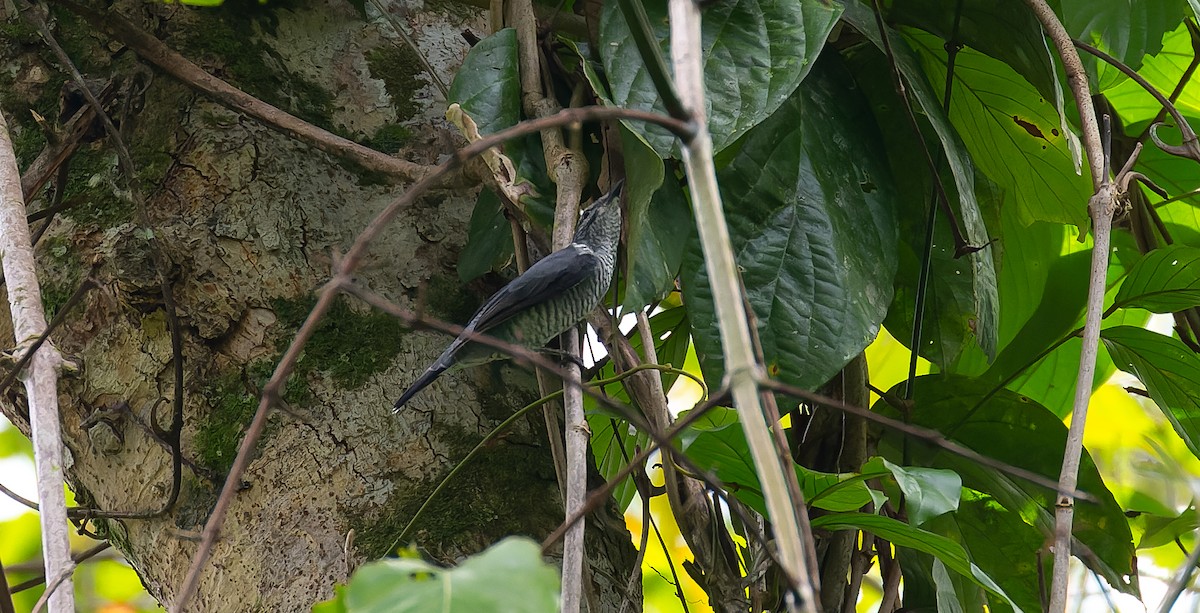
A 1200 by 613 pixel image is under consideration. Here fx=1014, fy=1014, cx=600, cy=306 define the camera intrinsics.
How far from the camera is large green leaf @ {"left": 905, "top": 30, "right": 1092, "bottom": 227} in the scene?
1455mm

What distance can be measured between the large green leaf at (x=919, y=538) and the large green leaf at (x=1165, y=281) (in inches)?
22.8

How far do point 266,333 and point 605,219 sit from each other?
0.47m

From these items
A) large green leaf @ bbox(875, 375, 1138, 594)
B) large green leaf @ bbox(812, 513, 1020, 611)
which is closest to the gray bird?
large green leaf @ bbox(812, 513, 1020, 611)

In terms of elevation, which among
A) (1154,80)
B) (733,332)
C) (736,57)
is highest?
(1154,80)

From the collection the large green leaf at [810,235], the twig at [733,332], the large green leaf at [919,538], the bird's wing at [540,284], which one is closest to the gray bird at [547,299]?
the bird's wing at [540,284]

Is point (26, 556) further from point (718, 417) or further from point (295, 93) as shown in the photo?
point (718, 417)

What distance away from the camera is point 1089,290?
1109 mm

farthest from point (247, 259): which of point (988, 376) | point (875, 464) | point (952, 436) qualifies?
point (988, 376)

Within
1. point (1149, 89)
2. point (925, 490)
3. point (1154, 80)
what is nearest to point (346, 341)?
point (925, 490)

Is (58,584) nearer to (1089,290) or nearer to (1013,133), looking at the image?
(1089,290)

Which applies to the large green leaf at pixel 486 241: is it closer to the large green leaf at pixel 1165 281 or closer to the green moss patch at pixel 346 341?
the green moss patch at pixel 346 341

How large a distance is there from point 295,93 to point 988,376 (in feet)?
3.88

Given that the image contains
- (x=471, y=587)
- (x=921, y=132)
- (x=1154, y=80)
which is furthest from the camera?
(x=1154, y=80)

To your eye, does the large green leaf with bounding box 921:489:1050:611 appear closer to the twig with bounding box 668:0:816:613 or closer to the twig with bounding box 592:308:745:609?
the twig with bounding box 592:308:745:609
